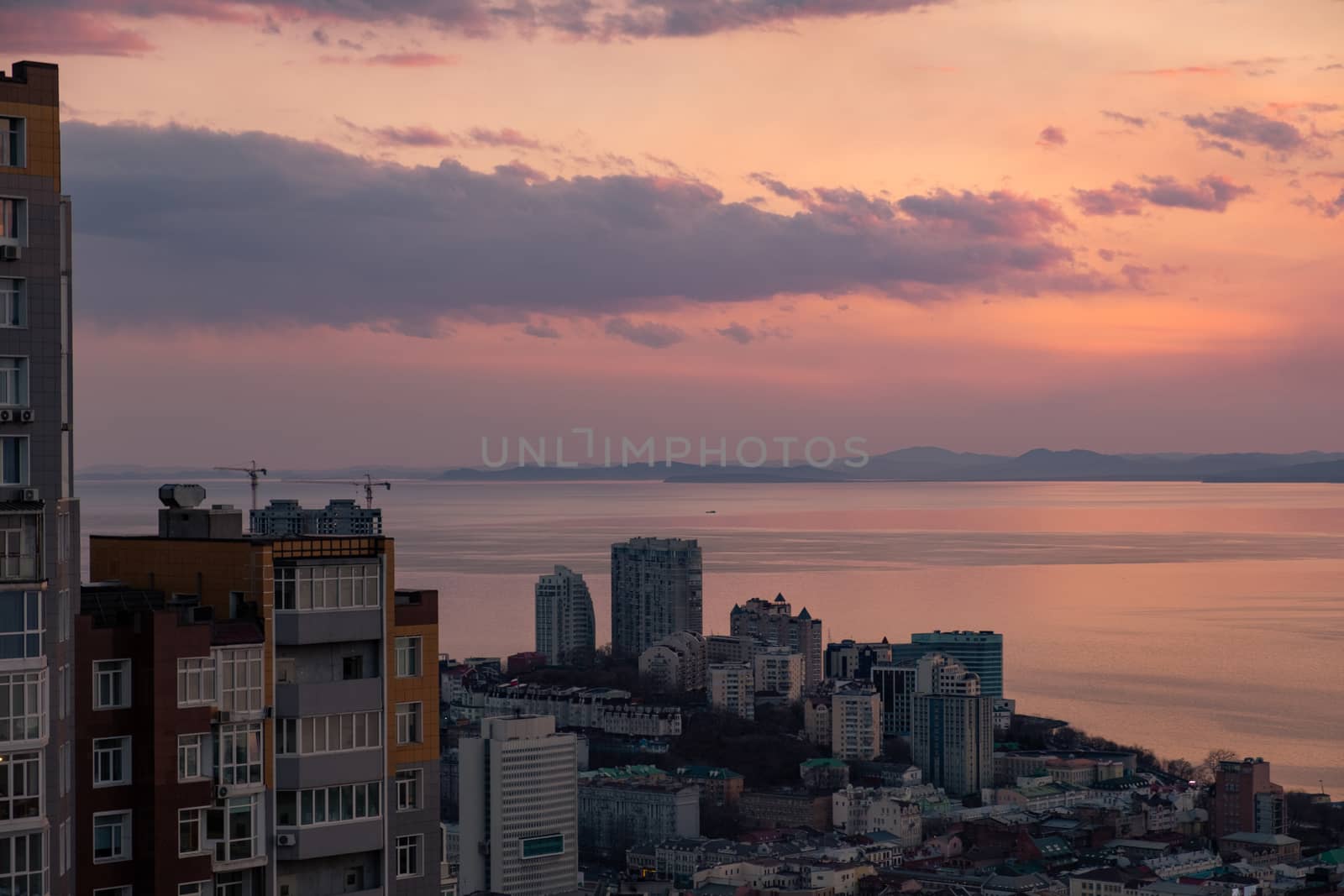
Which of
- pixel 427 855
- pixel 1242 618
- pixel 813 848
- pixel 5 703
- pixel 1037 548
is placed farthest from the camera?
pixel 1037 548

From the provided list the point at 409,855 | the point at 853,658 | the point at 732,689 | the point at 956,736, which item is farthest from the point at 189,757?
the point at 853,658

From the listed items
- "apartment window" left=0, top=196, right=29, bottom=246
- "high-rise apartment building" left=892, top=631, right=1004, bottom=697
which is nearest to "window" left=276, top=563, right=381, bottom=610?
"apartment window" left=0, top=196, right=29, bottom=246

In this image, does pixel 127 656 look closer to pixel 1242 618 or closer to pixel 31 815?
pixel 31 815

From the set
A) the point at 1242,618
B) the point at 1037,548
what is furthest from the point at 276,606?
the point at 1037,548

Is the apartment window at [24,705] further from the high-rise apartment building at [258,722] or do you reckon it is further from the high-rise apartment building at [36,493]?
the high-rise apartment building at [258,722]

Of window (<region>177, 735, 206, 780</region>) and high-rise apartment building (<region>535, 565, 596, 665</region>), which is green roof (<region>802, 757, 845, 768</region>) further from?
window (<region>177, 735, 206, 780</region>)

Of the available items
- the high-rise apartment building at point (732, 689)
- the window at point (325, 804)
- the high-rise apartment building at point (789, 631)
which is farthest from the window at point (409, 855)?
the high-rise apartment building at point (789, 631)

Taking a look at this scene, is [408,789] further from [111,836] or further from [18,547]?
[18,547]
